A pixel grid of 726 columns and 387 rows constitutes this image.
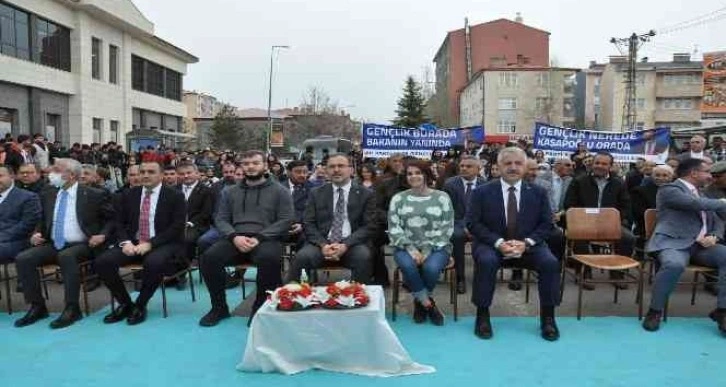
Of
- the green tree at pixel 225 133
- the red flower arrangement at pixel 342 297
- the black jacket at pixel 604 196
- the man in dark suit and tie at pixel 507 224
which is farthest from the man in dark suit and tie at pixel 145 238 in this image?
the green tree at pixel 225 133

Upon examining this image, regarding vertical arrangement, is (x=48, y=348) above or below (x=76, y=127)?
below

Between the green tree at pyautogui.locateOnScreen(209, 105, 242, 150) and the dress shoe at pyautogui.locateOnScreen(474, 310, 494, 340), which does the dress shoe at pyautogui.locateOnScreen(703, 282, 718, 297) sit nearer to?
the dress shoe at pyautogui.locateOnScreen(474, 310, 494, 340)

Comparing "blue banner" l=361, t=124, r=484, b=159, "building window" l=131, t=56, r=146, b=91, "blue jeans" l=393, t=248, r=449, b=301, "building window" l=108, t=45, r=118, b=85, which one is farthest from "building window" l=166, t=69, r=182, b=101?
"blue jeans" l=393, t=248, r=449, b=301

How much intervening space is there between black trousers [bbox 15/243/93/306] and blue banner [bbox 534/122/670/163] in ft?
24.2

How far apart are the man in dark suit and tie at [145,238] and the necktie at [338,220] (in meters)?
1.46

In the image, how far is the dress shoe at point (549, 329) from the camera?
464 cm

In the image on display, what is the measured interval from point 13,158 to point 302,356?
9.50 m

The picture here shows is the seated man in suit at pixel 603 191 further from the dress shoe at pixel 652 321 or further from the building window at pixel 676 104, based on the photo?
the building window at pixel 676 104

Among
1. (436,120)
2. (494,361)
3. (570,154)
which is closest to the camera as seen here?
(494,361)

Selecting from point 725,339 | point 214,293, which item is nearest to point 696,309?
point 725,339

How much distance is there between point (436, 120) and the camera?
6356 cm

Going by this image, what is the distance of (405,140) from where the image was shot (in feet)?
36.7

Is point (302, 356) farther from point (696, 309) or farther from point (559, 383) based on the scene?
point (696, 309)

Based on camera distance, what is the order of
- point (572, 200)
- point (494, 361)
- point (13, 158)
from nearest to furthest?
point (494, 361) < point (572, 200) < point (13, 158)
